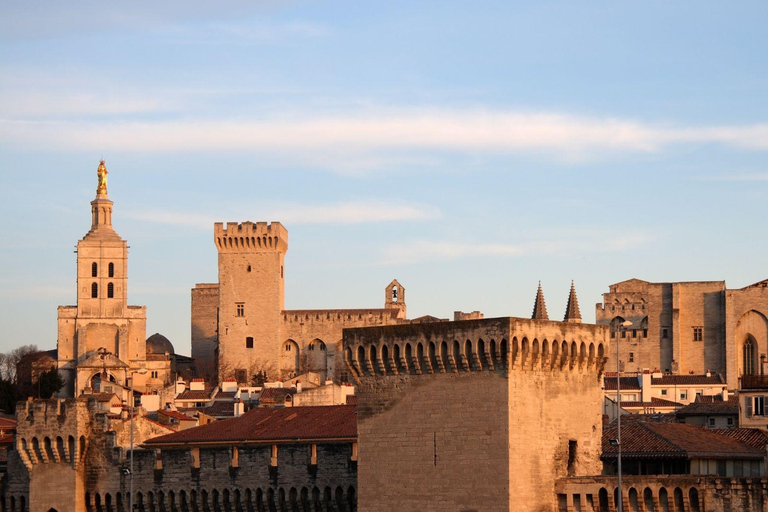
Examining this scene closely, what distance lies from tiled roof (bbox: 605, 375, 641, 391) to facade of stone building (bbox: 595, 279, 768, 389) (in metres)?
20.0

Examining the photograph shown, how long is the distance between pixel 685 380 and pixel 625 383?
33.0 ft

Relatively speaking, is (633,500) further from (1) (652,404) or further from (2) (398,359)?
(1) (652,404)

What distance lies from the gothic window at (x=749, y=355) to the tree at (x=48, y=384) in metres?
53.4

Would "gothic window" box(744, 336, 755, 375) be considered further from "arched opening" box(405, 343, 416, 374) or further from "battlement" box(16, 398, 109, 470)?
"arched opening" box(405, 343, 416, 374)

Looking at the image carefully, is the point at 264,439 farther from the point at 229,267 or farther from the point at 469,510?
the point at 229,267

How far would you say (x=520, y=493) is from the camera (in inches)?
2026

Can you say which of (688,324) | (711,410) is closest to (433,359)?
(711,410)

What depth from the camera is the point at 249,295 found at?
522ft

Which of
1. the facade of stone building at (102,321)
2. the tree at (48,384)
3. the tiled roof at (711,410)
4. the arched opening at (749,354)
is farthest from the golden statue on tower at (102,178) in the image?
the tiled roof at (711,410)

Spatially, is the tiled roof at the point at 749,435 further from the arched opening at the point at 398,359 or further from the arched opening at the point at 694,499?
the arched opening at the point at 398,359

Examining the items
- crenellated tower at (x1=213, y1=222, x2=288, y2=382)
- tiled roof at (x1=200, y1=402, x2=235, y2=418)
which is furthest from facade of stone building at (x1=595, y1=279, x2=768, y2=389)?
tiled roof at (x1=200, y1=402, x2=235, y2=418)

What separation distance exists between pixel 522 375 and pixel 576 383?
298 cm

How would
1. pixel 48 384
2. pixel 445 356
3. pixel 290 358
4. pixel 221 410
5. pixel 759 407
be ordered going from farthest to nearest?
→ pixel 290 358, pixel 48 384, pixel 221 410, pixel 759 407, pixel 445 356

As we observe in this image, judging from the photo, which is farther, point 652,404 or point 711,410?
point 652,404
